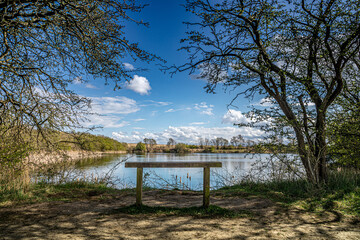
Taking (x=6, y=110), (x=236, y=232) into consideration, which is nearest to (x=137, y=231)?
(x=236, y=232)

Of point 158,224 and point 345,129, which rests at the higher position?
point 345,129

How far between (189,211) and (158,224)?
978mm

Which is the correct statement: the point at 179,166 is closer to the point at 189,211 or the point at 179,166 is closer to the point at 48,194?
the point at 189,211

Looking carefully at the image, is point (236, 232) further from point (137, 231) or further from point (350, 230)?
point (350, 230)

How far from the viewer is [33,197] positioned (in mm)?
6762

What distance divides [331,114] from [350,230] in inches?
211

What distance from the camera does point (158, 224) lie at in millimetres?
4586

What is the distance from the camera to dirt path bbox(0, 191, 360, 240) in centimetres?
414

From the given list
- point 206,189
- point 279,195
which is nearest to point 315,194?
point 279,195

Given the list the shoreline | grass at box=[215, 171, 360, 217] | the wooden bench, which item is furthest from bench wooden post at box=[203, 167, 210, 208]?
the shoreline

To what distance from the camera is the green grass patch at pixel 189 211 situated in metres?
5.19

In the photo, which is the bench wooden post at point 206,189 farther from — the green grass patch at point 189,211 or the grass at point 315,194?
the grass at point 315,194

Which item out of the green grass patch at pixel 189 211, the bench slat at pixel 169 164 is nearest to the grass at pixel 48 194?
the green grass patch at pixel 189 211

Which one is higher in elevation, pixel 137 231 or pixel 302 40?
pixel 302 40
